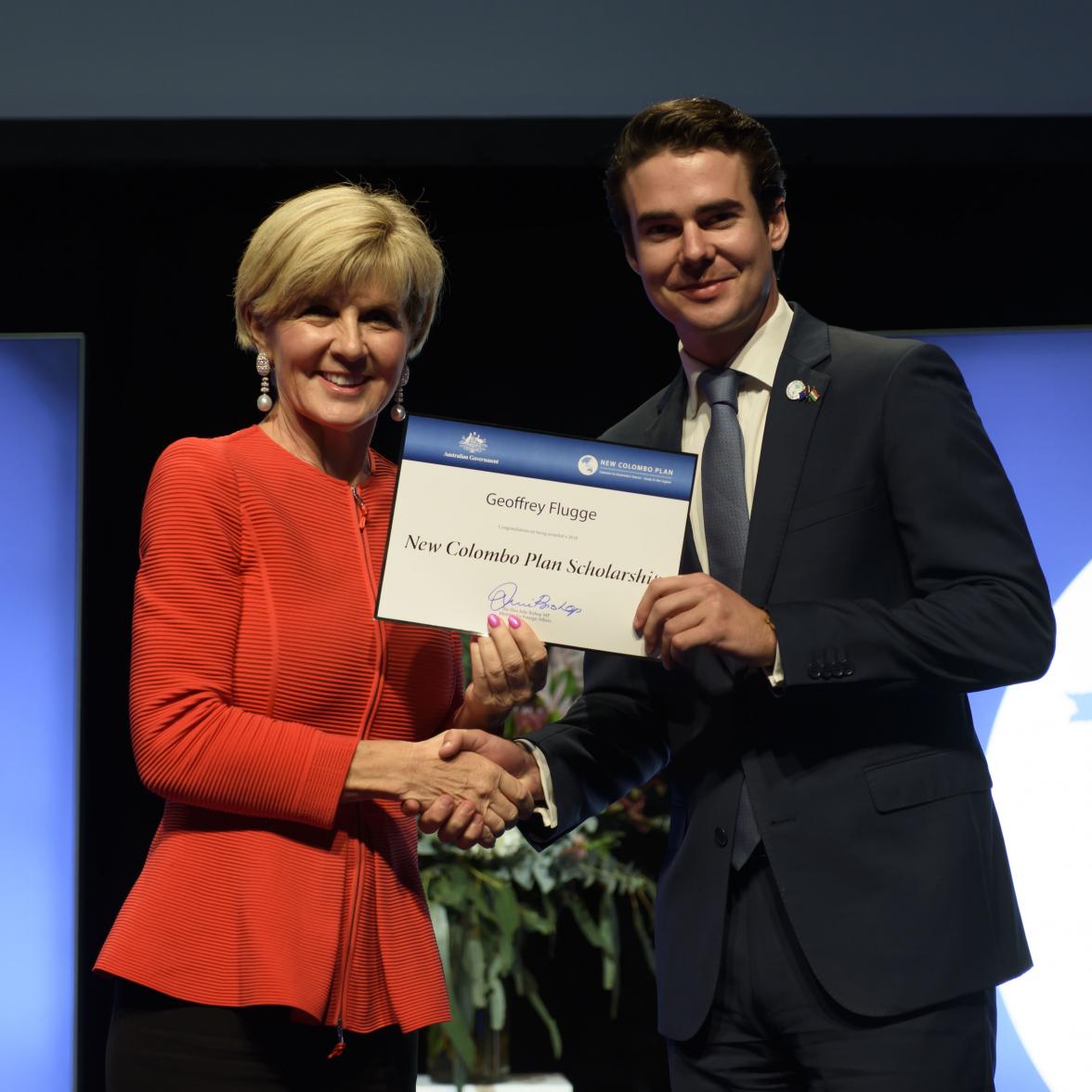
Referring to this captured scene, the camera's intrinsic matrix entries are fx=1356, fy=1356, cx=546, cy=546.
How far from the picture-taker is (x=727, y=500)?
1.81 meters

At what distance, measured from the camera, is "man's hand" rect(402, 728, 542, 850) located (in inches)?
69.1

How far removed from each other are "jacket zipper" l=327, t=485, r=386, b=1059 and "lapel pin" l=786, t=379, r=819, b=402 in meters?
0.60

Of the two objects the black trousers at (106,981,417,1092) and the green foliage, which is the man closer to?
the black trousers at (106,981,417,1092)

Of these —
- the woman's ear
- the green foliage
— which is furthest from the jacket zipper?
the green foliage

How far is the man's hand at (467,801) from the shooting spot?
5.76ft

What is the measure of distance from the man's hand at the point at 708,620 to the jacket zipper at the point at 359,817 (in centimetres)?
36

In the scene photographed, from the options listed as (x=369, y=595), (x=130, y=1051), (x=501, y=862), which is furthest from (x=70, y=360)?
(x=130, y=1051)

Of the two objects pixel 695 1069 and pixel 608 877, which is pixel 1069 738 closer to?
pixel 608 877

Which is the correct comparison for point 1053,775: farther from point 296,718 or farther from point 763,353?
point 296,718

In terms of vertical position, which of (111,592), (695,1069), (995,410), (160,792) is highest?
(995,410)

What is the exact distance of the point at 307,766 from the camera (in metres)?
1.62

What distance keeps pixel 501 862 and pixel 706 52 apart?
2109 millimetres

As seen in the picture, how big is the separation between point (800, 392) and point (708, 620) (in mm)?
378
